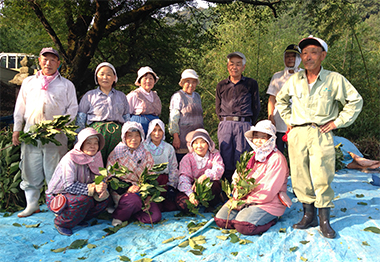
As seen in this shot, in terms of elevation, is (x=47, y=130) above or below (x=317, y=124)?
below

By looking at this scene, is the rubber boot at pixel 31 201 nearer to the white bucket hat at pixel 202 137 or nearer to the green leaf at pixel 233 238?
the white bucket hat at pixel 202 137

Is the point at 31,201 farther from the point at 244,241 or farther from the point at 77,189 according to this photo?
the point at 244,241

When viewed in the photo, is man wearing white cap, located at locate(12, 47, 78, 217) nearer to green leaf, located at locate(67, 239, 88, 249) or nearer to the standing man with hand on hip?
green leaf, located at locate(67, 239, 88, 249)

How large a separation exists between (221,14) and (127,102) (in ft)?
19.3

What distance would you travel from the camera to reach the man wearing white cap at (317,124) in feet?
9.64

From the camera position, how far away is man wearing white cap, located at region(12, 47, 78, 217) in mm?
3668

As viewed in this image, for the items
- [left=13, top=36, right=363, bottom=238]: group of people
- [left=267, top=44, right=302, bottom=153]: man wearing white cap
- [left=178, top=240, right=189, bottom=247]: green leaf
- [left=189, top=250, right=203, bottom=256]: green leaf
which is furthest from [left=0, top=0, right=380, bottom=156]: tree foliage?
[left=189, top=250, right=203, bottom=256]: green leaf

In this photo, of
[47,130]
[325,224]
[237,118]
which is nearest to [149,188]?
[47,130]

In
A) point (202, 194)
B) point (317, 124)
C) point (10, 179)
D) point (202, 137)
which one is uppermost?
point (317, 124)

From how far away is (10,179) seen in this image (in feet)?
13.1

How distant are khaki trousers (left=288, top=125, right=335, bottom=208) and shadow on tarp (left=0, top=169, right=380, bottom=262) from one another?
1.25 ft

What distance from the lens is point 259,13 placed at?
878 centimetres

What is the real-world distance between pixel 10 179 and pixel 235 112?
3.15 meters

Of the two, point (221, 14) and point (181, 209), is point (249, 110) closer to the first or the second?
point (181, 209)
